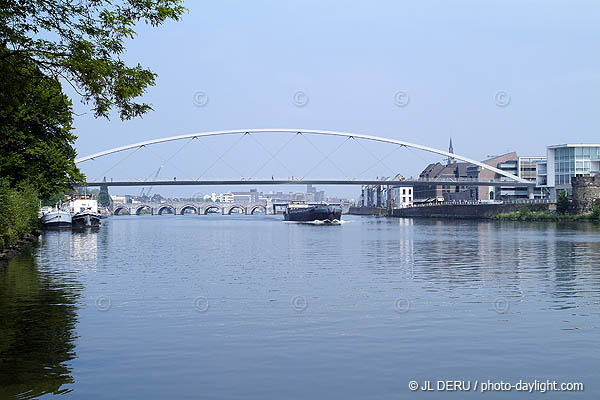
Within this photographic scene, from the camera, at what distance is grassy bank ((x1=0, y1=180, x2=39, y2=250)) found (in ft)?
114

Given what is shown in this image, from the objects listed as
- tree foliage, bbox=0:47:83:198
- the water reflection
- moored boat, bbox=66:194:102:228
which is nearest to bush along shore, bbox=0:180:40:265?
tree foliage, bbox=0:47:83:198

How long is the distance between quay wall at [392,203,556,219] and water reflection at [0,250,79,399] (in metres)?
106

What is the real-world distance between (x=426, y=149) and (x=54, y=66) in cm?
13910

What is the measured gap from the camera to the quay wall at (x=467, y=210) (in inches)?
4776

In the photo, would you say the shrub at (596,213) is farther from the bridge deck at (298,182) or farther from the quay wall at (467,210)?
the bridge deck at (298,182)

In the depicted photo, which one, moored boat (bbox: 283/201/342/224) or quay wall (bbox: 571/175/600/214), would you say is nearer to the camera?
quay wall (bbox: 571/175/600/214)

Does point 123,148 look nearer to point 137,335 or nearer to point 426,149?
point 426,149

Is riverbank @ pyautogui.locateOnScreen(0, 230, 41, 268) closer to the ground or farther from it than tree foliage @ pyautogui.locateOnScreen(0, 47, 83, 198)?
closer to the ground

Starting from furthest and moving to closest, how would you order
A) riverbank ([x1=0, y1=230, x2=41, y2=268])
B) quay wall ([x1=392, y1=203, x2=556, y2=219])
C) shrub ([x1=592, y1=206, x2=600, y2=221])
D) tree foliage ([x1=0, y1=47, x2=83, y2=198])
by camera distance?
quay wall ([x1=392, y1=203, x2=556, y2=219]) < shrub ([x1=592, y1=206, x2=600, y2=221]) < tree foliage ([x1=0, y1=47, x2=83, y2=198]) < riverbank ([x1=0, y1=230, x2=41, y2=268])

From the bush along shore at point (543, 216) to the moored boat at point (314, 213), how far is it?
27.7 metres

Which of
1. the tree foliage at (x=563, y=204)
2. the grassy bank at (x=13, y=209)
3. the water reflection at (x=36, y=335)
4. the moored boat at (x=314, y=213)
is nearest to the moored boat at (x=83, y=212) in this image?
the moored boat at (x=314, y=213)

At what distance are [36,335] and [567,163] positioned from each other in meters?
124

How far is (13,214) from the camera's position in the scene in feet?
125

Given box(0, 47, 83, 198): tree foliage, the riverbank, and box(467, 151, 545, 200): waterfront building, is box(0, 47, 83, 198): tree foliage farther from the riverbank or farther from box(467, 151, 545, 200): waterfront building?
box(467, 151, 545, 200): waterfront building
